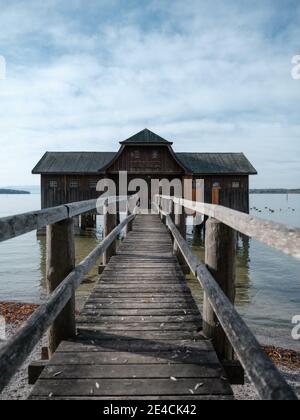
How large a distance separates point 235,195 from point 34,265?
19.1m

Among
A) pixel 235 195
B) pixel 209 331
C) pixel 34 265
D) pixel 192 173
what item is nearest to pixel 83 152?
pixel 192 173

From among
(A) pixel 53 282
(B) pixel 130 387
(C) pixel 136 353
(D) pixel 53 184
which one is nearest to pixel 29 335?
(B) pixel 130 387

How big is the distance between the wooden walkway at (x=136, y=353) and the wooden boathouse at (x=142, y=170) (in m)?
24.6

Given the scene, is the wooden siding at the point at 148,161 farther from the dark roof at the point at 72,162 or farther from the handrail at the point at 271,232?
the handrail at the point at 271,232

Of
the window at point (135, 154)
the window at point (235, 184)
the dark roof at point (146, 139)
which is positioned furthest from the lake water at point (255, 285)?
the dark roof at point (146, 139)

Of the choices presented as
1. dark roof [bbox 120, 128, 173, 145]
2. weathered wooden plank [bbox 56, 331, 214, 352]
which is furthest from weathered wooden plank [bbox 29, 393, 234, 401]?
dark roof [bbox 120, 128, 173, 145]

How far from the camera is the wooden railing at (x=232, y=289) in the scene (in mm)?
1564

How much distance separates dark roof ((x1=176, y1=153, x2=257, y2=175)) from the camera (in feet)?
102

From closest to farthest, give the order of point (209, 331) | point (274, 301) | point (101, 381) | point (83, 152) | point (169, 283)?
point (101, 381) → point (209, 331) → point (169, 283) → point (274, 301) → point (83, 152)

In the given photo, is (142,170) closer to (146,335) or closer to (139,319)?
(139,319)

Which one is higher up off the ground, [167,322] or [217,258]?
[217,258]

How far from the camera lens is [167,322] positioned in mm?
3887
